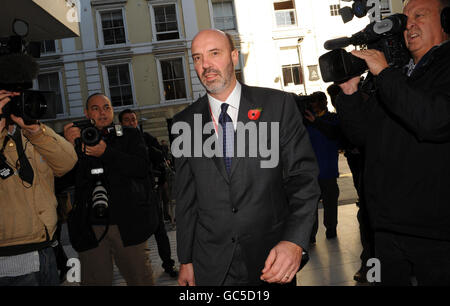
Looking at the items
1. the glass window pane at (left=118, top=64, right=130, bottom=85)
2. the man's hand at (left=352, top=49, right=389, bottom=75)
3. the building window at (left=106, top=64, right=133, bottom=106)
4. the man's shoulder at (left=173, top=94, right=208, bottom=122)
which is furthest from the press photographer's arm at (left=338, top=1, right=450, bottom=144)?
the glass window pane at (left=118, top=64, right=130, bottom=85)

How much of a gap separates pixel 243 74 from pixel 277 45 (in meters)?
2.41

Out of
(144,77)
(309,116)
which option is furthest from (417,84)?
(144,77)

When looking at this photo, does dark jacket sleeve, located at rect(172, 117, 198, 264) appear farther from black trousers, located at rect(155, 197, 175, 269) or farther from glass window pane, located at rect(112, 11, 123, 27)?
glass window pane, located at rect(112, 11, 123, 27)

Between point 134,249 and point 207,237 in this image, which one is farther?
point 134,249

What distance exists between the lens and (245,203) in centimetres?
177

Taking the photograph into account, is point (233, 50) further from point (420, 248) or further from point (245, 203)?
point (420, 248)

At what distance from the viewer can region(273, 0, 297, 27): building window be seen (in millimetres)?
18750

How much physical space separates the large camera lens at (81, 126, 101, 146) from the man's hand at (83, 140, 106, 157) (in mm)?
88

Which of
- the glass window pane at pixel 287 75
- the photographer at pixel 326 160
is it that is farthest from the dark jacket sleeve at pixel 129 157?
the glass window pane at pixel 287 75

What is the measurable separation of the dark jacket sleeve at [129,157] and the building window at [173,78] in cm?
1460

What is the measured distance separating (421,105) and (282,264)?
3.22ft

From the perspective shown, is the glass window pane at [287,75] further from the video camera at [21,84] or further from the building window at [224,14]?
the video camera at [21,84]

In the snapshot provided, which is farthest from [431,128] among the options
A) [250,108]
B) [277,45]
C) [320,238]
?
[277,45]

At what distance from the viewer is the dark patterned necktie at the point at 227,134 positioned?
6.10 feet
